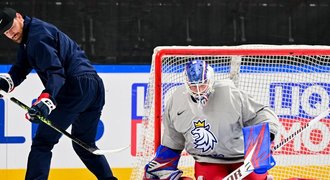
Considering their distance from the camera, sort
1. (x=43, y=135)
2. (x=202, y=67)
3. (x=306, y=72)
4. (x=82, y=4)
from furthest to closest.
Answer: (x=82, y=4), (x=306, y=72), (x=43, y=135), (x=202, y=67)

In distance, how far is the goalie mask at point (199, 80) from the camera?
3770 mm

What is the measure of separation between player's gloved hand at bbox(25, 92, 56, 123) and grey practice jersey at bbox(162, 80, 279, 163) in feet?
1.83

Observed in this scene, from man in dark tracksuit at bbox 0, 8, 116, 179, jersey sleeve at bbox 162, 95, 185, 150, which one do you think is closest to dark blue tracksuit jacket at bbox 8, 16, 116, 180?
man in dark tracksuit at bbox 0, 8, 116, 179

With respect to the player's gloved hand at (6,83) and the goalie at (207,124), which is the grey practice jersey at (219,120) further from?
the player's gloved hand at (6,83)

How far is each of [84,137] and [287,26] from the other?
4.98 ft

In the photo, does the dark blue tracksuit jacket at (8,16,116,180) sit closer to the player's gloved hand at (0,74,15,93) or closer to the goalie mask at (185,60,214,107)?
the player's gloved hand at (0,74,15,93)

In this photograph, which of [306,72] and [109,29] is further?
[109,29]

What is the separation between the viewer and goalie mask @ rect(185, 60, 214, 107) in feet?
12.4

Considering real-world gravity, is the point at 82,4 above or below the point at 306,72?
above

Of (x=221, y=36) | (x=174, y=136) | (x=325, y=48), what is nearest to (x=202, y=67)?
(x=174, y=136)

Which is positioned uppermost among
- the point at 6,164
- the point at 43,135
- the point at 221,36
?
the point at 221,36

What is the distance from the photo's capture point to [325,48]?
14.0 feet

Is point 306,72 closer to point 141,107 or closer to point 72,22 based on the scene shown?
point 141,107

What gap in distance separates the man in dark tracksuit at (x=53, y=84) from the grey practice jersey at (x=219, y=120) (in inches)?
21.6
